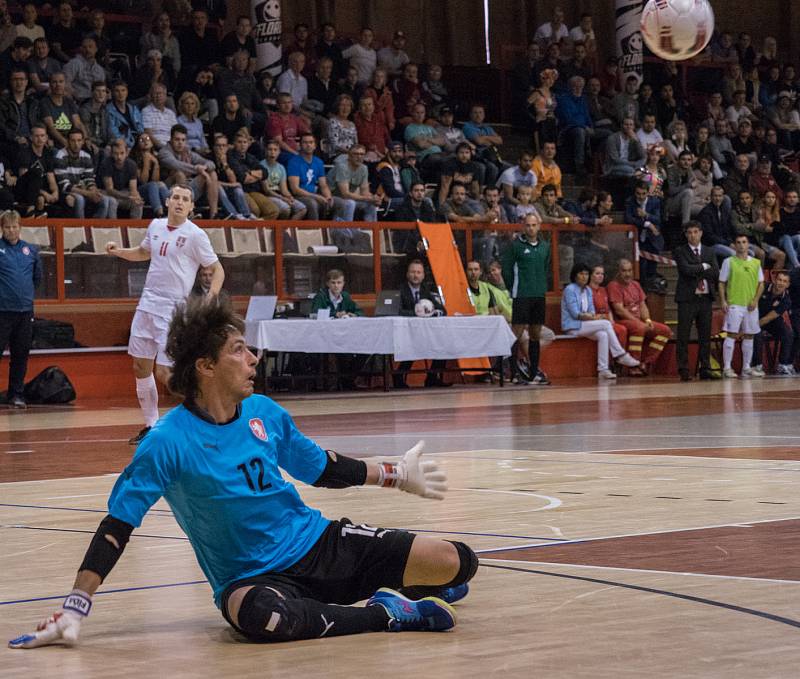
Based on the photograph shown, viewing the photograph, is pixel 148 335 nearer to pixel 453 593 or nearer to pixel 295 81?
pixel 453 593

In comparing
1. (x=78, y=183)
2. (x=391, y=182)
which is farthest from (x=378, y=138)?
(x=78, y=183)

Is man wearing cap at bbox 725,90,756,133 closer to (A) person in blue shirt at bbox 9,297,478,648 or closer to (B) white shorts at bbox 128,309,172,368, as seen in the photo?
(B) white shorts at bbox 128,309,172,368

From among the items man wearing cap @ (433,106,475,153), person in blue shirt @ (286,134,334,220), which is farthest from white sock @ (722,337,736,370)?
person in blue shirt @ (286,134,334,220)

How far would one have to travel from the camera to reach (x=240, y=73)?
23.5 m

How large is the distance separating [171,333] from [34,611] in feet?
3.56

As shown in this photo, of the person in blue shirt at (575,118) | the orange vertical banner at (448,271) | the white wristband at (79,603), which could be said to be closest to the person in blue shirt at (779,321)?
the person in blue shirt at (575,118)

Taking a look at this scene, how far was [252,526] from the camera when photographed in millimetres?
4637

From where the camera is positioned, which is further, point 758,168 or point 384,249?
point 758,168

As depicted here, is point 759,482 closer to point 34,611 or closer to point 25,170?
point 34,611

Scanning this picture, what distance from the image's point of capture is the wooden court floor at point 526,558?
13.5 feet

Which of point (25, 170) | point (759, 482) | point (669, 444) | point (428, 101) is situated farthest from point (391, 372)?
point (759, 482)

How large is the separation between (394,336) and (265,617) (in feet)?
52.8

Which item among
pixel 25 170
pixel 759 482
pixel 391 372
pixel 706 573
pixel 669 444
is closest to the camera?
pixel 706 573

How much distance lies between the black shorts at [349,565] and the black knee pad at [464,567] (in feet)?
0.53
